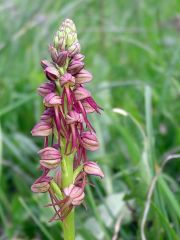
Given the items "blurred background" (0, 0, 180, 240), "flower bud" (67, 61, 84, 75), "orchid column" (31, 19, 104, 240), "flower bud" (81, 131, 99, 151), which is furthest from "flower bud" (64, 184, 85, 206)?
"blurred background" (0, 0, 180, 240)

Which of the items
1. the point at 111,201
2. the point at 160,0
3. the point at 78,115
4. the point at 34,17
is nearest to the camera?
the point at 78,115

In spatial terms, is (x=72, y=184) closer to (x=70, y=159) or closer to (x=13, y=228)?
(x=70, y=159)

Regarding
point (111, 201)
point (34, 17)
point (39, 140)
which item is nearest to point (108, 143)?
point (39, 140)

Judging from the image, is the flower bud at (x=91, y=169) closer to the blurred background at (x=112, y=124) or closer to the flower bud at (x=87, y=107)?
the flower bud at (x=87, y=107)

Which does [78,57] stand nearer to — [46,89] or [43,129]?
[46,89]

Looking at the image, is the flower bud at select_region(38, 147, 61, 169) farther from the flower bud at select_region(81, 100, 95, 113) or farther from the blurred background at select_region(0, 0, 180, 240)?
the blurred background at select_region(0, 0, 180, 240)

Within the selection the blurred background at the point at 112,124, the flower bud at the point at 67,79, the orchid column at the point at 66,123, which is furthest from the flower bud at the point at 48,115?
the blurred background at the point at 112,124

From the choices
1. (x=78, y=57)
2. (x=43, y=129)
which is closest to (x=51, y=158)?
(x=43, y=129)

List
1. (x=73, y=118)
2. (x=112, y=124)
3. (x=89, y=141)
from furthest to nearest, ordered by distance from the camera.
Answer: (x=112, y=124) → (x=89, y=141) → (x=73, y=118)
